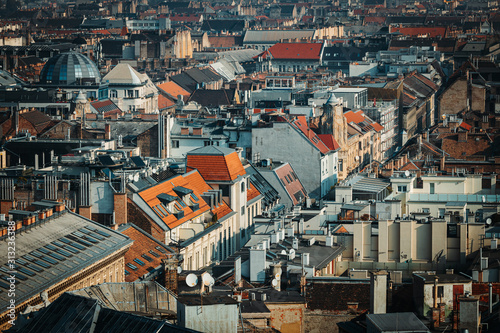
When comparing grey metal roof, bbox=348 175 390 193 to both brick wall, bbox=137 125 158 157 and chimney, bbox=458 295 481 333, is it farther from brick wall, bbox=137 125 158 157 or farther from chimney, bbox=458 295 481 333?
chimney, bbox=458 295 481 333

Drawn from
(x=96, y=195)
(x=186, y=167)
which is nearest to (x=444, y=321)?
(x=96, y=195)

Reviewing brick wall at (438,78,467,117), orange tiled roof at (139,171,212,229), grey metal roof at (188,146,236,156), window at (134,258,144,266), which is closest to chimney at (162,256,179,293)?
window at (134,258,144,266)

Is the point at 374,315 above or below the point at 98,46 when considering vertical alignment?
below

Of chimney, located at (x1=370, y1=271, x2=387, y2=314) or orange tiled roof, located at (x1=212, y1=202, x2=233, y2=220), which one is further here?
orange tiled roof, located at (x1=212, y1=202, x2=233, y2=220)

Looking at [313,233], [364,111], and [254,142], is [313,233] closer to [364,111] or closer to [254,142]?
[254,142]

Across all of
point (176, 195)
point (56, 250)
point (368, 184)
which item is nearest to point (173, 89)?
point (368, 184)

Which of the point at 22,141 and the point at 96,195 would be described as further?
the point at 22,141

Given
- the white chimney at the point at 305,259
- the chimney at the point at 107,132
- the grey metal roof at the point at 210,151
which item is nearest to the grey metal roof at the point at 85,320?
the white chimney at the point at 305,259

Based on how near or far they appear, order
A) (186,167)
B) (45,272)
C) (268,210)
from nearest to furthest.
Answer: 1. (45,272)
2. (186,167)
3. (268,210)
